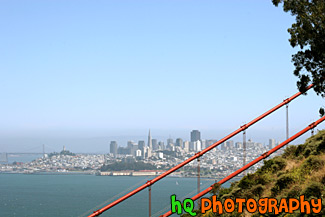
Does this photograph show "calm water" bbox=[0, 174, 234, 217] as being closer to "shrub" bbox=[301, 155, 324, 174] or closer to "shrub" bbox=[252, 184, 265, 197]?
"shrub" bbox=[252, 184, 265, 197]

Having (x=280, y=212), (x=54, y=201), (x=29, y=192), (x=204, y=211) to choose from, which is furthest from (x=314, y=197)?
(x=29, y=192)

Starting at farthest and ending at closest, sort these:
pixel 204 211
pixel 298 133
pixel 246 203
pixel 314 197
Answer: pixel 298 133 → pixel 204 211 → pixel 246 203 → pixel 314 197

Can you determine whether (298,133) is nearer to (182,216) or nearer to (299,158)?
(299,158)

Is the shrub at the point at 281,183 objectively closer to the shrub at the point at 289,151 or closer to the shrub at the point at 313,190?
the shrub at the point at 313,190

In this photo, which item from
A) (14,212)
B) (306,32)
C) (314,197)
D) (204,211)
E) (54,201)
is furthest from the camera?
(54,201)

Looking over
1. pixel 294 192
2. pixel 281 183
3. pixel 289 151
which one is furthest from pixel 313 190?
pixel 289 151
